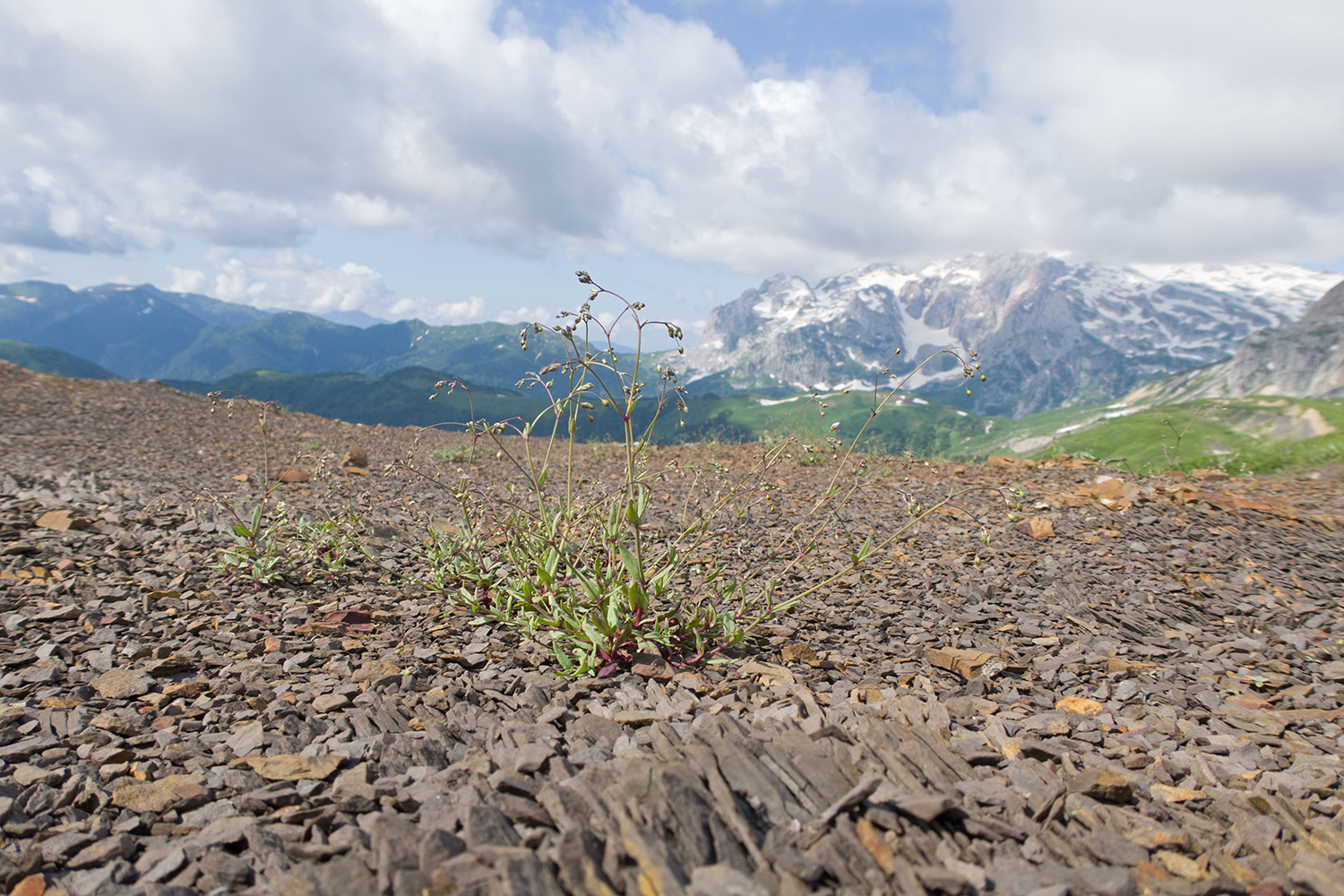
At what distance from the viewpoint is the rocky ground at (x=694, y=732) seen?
2.40 metres

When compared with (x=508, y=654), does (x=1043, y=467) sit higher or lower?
higher

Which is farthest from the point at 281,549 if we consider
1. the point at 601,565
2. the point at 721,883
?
the point at 721,883

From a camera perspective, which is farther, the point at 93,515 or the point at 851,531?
the point at 851,531

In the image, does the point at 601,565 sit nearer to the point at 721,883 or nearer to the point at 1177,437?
the point at 721,883

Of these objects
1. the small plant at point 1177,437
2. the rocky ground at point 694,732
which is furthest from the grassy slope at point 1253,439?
the rocky ground at point 694,732

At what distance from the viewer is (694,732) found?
3289mm

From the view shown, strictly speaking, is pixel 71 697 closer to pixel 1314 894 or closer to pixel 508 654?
pixel 508 654

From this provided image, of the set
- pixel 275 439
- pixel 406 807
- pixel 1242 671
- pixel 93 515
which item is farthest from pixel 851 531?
pixel 275 439

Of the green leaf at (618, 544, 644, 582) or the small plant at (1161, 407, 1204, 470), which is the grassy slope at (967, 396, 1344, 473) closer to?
the small plant at (1161, 407, 1204, 470)

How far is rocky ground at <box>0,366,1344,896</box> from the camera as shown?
7.87ft

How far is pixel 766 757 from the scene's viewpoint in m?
2.94

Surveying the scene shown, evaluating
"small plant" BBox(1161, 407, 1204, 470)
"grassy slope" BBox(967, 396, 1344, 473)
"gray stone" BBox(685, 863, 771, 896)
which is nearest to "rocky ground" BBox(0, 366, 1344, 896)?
"gray stone" BBox(685, 863, 771, 896)

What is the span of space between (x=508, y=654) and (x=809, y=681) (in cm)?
225

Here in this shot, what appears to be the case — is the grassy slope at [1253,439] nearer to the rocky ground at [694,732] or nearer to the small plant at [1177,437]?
the small plant at [1177,437]
